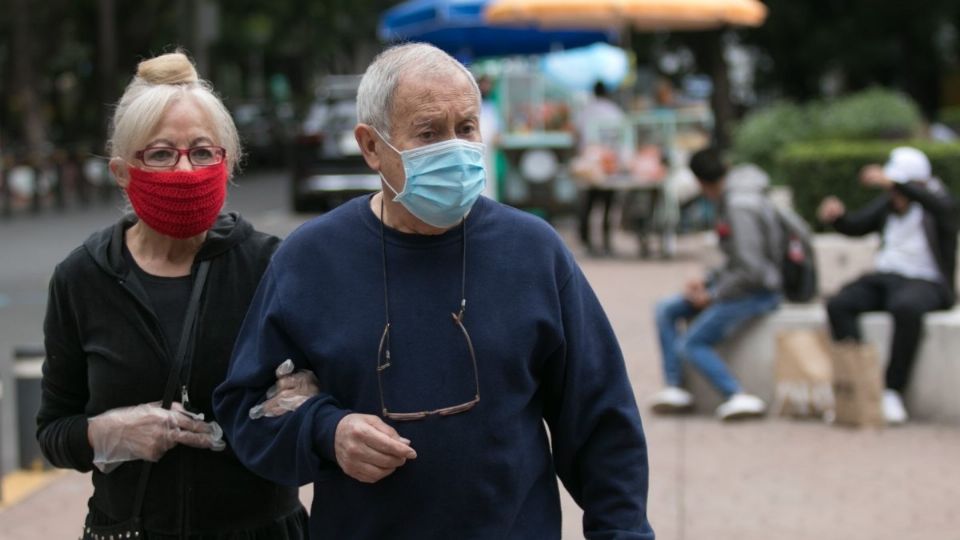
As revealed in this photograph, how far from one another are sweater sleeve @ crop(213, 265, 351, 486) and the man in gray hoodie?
18.5ft

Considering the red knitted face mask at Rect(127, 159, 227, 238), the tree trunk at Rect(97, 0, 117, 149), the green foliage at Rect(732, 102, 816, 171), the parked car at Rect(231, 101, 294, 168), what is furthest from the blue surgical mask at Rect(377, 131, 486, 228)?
the parked car at Rect(231, 101, 294, 168)

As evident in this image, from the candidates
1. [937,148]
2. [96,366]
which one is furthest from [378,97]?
[937,148]

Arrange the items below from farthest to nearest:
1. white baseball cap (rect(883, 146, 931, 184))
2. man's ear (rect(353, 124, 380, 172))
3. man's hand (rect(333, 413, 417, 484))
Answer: white baseball cap (rect(883, 146, 931, 184)), man's ear (rect(353, 124, 380, 172)), man's hand (rect(333, 413, 417, 484))

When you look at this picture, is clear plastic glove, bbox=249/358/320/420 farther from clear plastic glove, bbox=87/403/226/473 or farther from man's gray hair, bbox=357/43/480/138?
man's gray hair, bbox=357/43/480/138

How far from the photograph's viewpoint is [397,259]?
277 centimetres

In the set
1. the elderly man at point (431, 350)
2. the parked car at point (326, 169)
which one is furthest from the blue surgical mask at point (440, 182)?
the parked car at point (326, 169)

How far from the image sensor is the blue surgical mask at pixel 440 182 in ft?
8.91

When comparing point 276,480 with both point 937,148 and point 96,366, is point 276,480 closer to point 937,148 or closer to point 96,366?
point 96,366

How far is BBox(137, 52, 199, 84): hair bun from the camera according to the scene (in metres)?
3.23

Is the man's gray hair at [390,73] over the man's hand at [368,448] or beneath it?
over

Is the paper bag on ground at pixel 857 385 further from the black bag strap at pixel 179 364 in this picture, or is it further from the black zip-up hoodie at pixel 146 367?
the black bag strap at pixel 179 364

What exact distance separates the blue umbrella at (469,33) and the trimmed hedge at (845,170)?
20.8ft

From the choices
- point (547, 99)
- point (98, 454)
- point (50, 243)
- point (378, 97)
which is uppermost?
point (378, 97)

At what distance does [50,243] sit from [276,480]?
59.8 feet
